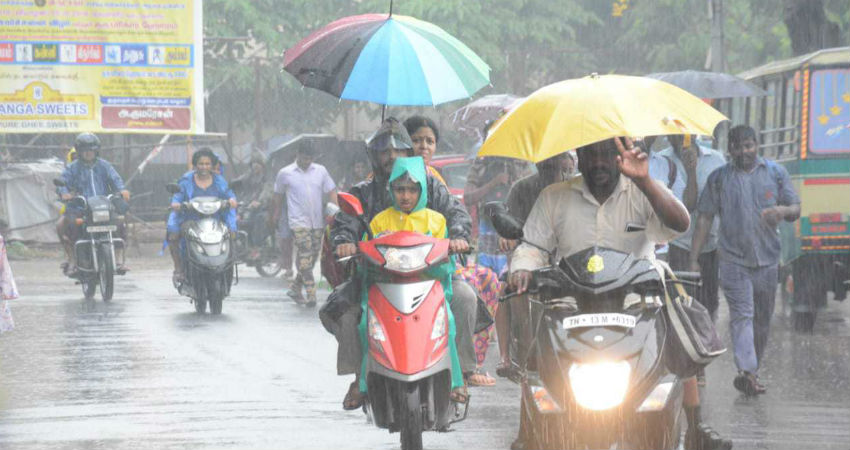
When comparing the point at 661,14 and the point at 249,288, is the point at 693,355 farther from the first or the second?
the point at 661,14

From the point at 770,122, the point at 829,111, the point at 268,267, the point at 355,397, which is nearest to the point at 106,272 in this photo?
the point at 268,267

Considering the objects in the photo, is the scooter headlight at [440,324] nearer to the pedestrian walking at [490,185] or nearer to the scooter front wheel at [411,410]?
the scooter front wheel at [411,410]

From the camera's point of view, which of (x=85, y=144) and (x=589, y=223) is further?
(x=85, y=144)

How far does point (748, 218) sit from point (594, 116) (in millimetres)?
4641

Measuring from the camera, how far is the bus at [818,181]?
46.0ft

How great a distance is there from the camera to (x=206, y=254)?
15352 millimetres

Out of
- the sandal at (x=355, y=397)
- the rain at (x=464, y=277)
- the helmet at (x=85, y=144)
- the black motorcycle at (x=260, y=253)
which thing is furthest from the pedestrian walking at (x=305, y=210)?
the sandal at (x=355, y=397)

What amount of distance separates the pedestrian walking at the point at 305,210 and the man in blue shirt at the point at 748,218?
721 centimetres

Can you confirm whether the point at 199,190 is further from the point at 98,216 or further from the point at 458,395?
the point at 458,395

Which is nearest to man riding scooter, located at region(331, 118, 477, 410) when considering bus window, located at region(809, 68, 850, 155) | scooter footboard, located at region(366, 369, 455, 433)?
scooter footboard, located at region(366, 369, 455, 433)

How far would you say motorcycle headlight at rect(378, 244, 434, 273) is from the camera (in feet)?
22.0

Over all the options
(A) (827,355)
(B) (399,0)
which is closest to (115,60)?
(B) (399,0)

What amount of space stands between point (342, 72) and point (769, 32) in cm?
2223

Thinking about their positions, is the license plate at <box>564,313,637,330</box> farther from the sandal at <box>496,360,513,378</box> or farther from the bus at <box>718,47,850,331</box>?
the bus at <box>718,47,850,331</box>
